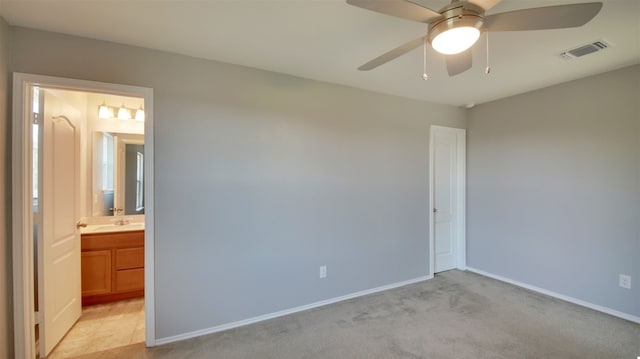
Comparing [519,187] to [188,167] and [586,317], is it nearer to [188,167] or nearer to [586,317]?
[586,317]

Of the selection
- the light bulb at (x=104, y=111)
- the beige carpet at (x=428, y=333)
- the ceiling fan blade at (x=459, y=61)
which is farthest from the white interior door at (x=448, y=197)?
the light bulb at (x=104, y=111)

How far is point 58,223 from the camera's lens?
235cm

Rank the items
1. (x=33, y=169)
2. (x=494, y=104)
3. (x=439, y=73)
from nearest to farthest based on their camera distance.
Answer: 1. (x=33, y=169)
2. (x=439, y=73)
3. (x=494, y=104)

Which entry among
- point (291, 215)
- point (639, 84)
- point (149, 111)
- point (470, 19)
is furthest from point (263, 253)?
point (639, 84)

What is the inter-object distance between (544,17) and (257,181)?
2317mm

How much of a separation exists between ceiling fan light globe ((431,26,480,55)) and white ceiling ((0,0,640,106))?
1.45ft

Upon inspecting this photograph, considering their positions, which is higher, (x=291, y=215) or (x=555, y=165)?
(x=555, y=165)

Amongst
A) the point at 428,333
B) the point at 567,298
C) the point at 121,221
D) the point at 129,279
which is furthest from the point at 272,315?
the point at 567,298

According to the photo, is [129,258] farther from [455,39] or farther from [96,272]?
[455,39]

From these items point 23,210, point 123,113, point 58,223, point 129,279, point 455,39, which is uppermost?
point 123,113

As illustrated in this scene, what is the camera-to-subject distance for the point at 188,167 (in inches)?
97.0

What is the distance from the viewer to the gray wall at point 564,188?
9.09 feet

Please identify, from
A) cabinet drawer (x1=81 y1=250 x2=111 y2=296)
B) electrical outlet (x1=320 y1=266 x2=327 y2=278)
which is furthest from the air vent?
cabinet drawer (x1=81 y1=250 x2=111 y2=296)

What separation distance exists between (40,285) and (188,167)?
4.52 feet
